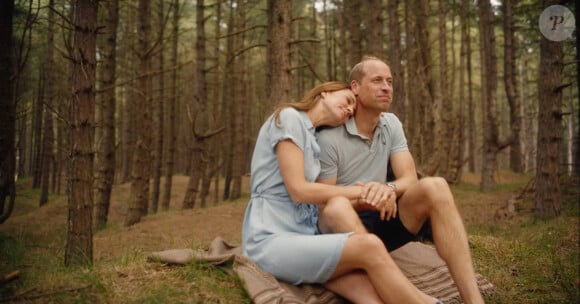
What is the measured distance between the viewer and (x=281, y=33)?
21.0 ft

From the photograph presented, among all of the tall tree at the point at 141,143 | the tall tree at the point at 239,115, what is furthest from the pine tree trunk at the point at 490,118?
the tall tree at the point at 141,143

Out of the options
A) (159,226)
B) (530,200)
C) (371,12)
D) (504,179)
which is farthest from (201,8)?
(504,179)

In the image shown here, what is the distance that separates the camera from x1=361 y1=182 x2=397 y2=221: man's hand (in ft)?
10.6

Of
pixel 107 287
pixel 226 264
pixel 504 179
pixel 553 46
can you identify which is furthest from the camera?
pixel 504 179

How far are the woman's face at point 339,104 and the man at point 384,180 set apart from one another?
177mm

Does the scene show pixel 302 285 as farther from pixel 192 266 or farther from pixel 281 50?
pixel 281 50

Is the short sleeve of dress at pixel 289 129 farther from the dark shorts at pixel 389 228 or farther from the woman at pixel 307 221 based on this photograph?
the dark shorts at pixel 389 228

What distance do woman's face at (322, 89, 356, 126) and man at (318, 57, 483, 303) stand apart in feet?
0.58

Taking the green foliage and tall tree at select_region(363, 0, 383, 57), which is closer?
the green foliage

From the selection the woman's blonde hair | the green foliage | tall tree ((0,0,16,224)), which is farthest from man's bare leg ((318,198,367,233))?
tall tree ((0,0,16,224))

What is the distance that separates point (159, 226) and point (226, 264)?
6.79 meters

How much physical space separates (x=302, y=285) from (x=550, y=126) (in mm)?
6678

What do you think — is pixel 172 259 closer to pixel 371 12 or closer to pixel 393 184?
pixel 393 184

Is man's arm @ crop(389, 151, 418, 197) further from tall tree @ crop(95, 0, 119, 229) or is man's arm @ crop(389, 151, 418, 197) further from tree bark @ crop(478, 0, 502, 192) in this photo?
tree bark @ crop(478, 0, 502, 192)
